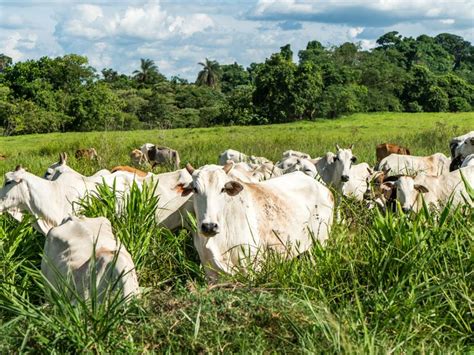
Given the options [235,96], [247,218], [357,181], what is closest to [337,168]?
[357,181]

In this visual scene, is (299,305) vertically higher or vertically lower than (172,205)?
higher

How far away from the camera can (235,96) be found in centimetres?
5366

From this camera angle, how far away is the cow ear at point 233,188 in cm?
637

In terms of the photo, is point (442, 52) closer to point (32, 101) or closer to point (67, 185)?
point (32, 101)

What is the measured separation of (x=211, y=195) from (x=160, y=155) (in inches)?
535

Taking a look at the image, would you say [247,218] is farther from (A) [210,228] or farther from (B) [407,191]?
(B) [407,191]

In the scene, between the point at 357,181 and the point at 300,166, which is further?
the point at 357,181

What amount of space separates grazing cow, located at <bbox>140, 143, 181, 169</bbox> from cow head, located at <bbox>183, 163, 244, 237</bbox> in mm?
12078

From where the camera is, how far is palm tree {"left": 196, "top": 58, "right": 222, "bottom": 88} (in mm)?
A: 88812

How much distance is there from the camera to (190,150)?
21719mm

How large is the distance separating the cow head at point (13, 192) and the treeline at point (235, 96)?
34002mm

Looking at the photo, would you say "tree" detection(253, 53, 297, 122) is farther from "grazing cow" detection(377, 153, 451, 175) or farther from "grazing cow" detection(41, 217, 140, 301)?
"grazing cow" detection(41, 217, 140, 301)

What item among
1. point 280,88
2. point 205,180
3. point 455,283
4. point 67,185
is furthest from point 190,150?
point 280,88

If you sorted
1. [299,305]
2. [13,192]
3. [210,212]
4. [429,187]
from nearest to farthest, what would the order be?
[299,305] < [210,212] < [13,192] < [429,187]
